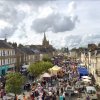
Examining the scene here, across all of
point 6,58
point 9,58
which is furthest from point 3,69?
point 9,58

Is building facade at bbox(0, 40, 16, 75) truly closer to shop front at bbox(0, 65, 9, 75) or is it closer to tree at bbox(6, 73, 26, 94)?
shop front at bbox(0, 65, 9, 75)

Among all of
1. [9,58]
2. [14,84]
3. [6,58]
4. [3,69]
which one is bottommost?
[14,84]

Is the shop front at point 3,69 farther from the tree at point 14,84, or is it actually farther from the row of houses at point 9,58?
the tree at point 14,84

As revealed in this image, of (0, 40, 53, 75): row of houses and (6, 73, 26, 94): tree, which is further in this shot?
(0, 40, 53, 75): row of houses

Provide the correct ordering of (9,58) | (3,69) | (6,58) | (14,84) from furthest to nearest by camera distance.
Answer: (9,58), (6,58), (3,69), (14,84)

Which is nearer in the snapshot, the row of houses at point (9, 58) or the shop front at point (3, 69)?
the shop front at point (3, 69)

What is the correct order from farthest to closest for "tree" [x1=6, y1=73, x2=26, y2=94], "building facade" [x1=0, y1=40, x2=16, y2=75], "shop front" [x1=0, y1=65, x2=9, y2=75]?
"building facade" [x1=0, y1=40, x2=16, y2=75] → "shop front" [x1=0, y1=65, x2=9, y2=75] → "tree" [x1=6, y1=73, x2=26, y2=94]

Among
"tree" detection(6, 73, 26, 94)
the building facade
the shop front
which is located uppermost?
the building facade

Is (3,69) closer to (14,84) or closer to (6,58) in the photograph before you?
(6,58)

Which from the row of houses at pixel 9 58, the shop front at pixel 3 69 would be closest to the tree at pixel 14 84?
the row of houses at pixel 9 58

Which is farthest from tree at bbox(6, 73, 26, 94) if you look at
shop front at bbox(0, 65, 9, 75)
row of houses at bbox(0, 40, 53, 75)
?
shop front at bbox(0, 65, 9, 75)

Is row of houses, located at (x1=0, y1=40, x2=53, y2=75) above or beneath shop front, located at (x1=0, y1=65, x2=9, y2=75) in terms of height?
above

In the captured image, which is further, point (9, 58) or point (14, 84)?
point (9, 58)

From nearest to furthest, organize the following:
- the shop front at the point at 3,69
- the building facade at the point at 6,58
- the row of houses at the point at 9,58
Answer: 1. the shop front at the point at 3,69
2. the building facade at the point at 6,58
3. the row of houses at the point at 9,58
